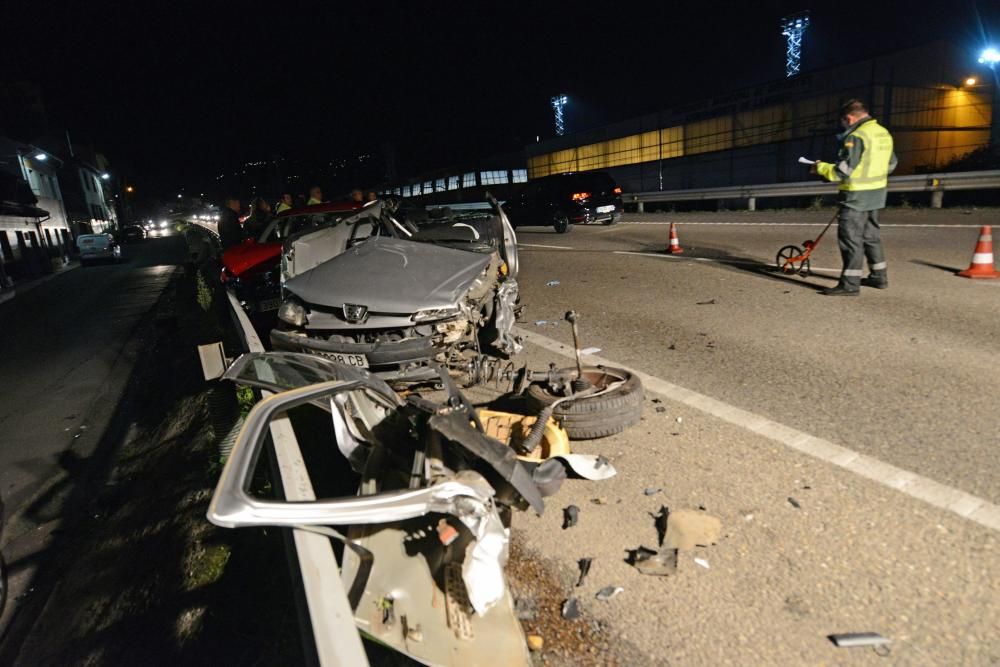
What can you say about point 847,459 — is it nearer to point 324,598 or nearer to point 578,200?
point 324,598

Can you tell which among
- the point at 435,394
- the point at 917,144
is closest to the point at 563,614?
the point at 435,394

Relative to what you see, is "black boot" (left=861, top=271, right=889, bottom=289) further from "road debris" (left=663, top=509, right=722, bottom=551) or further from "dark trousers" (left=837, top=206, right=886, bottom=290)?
"road debris" (left=663, top=509, right=722, bottom=551)

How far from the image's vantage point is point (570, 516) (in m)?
2.89

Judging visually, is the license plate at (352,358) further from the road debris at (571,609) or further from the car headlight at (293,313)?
the road debris at (571,609)

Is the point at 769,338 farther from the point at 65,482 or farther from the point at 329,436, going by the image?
the point at 65,482

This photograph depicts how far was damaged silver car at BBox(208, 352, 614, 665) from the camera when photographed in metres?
1.75

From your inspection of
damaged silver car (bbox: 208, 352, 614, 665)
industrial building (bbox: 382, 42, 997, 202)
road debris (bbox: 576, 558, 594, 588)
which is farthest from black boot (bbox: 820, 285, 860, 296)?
industrial building (bbox: 382, 42, 997, 202)

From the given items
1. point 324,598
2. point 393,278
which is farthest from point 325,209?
point 324,598

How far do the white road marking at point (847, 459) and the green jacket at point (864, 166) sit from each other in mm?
3764

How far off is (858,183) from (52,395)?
404 inches

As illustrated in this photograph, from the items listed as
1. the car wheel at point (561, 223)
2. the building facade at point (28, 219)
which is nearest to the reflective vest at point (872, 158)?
the car wheel at point (561, 223)

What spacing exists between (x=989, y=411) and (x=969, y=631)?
7.01 feet

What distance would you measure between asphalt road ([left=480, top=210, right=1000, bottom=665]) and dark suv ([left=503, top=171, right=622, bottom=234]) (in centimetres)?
1005

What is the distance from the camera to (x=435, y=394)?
4668mm
